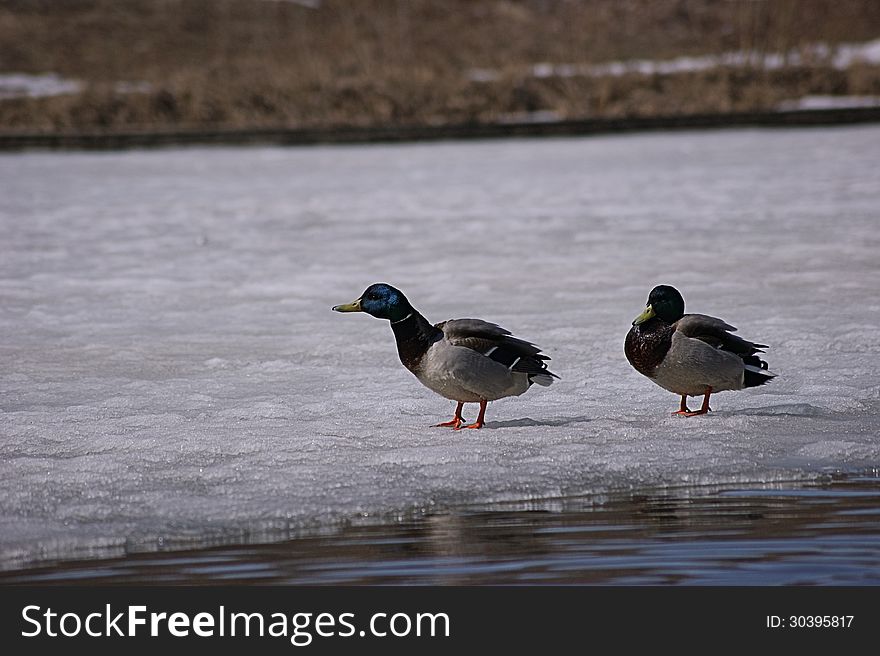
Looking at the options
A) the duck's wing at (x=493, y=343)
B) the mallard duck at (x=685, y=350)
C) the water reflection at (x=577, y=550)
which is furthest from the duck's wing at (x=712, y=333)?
the water reflection at (x=577, y=550)

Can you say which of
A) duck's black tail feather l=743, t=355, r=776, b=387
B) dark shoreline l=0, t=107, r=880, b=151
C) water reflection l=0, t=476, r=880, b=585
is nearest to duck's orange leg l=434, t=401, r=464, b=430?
water reflection l=0, t=476, r=880, b=585

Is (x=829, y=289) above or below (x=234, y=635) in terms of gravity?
above

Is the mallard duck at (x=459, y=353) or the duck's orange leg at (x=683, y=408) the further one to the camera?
the duck's orange leg at (x=683, y=408)

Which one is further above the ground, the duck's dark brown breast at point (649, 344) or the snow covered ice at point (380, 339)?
the duck's dark brown breast at point (649, 344)

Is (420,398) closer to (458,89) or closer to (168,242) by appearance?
(168,242)

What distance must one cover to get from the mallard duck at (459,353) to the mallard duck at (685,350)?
0.37 metres

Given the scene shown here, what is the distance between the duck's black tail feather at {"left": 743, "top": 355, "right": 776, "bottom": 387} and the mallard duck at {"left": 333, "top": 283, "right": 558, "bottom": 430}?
73 cm

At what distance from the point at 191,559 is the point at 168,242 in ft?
23.4

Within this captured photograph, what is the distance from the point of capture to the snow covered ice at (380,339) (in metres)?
4.01

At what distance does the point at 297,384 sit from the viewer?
545 centimetres

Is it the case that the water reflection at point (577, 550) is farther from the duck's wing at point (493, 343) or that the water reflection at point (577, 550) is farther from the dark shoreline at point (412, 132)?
the dark shoreline at point (412, 132)

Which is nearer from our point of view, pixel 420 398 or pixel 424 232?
pixel 420 398

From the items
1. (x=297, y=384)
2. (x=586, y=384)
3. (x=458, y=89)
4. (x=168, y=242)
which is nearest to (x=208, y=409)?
(x=297, y=384)

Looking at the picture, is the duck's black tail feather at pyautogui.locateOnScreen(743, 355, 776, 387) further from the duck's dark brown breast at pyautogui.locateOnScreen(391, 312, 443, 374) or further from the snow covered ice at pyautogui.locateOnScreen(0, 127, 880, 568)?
the duck's dark brown breast at pyautogui.locateOnScreen(391, 312, 443, 374)
